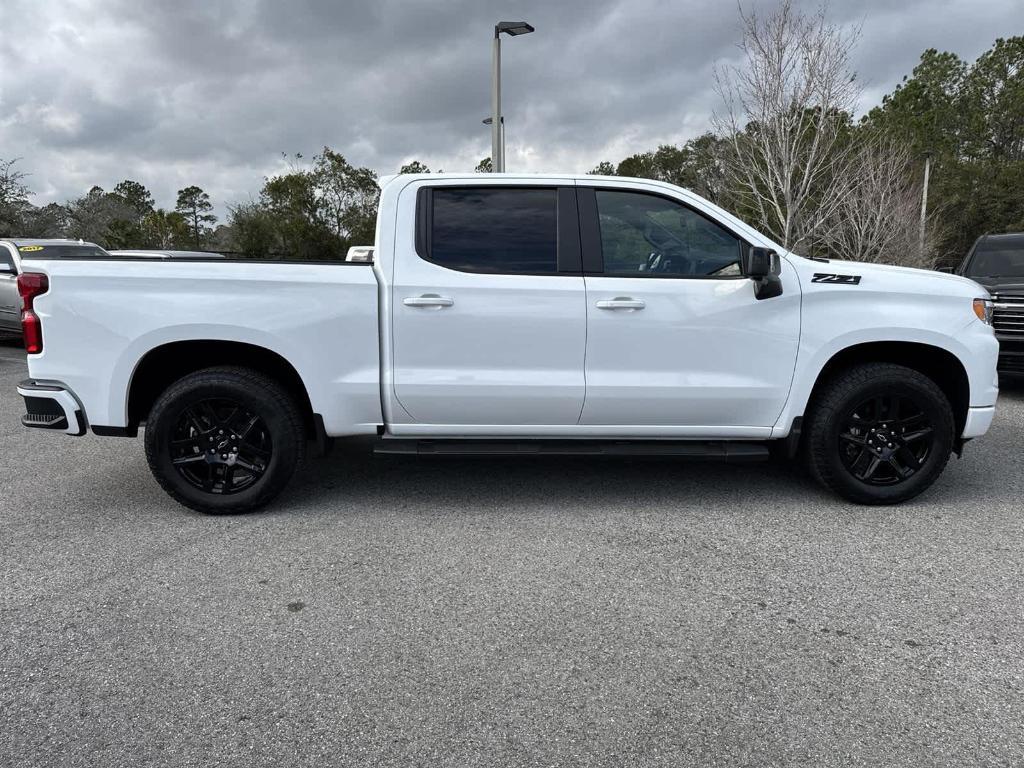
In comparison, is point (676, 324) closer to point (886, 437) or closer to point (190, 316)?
point (886, 437)

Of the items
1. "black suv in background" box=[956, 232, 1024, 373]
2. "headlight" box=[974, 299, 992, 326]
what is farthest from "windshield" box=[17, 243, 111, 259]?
"black suv in background" box=[956, 232, 1024, 373]

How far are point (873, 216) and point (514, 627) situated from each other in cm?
1921

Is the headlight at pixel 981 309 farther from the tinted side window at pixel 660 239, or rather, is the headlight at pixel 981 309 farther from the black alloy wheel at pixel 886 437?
the tinted side window at pixel 660 239

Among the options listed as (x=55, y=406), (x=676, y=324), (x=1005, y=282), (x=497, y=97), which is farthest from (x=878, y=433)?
(x=497, y=97)

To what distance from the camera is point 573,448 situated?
4.18 m

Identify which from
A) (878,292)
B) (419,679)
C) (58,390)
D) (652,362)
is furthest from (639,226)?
(58,390)

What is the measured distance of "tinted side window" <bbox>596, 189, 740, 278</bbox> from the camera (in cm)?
415

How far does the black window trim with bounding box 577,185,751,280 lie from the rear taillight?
2.95 meters

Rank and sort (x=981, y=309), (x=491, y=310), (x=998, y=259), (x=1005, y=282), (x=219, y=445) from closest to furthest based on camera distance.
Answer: (x=491, y=310)
(x=219, y=445)
(x=981, y=309)
(x=1005, y=282)
(x=998, y=259)

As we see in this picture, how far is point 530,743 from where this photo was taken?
2205 mm

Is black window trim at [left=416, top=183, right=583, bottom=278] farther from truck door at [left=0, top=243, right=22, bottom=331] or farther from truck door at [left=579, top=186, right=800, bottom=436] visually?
truck door at [left=0, top=243, right=22, bottom=331]

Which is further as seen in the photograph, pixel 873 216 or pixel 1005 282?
pixel 873 216

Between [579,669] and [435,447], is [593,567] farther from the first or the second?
[435,447]

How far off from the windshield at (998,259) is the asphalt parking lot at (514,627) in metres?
5.36
